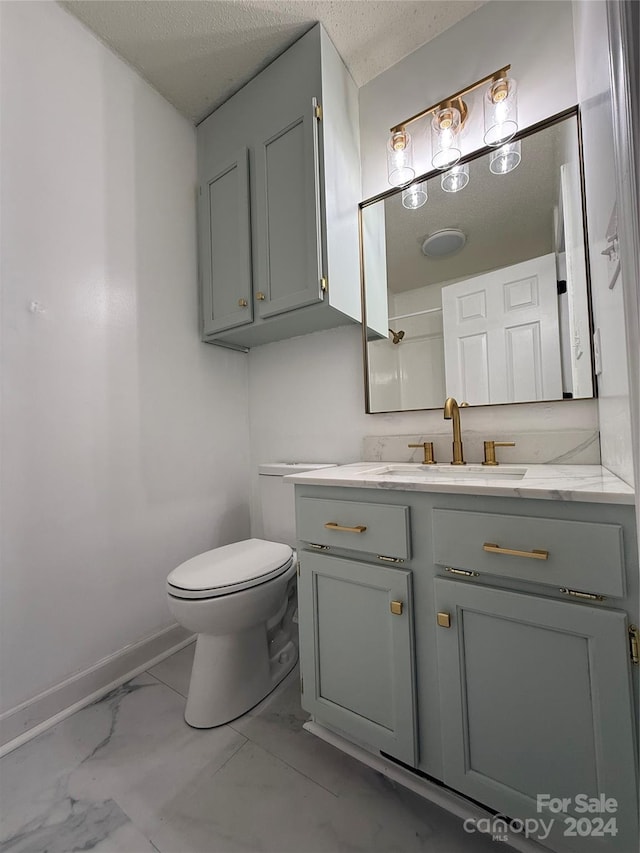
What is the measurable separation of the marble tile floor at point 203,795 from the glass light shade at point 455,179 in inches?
77.8

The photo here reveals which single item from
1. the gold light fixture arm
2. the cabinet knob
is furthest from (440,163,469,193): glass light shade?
the cabinet knob

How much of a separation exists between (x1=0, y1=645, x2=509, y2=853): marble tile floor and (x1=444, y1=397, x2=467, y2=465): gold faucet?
0.98 m

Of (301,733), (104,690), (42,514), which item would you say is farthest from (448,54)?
(104,690)

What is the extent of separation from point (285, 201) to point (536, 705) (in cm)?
179

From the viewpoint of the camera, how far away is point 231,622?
4.00 feet

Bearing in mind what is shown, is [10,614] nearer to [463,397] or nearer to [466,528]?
[466,528]

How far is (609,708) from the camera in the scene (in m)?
0.70

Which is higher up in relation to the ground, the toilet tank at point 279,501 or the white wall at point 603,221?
the white wall at point 603,221

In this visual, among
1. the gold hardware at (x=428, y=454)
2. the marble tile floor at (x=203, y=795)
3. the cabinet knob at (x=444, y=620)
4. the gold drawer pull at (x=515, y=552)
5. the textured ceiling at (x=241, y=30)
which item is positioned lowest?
the marble tile floor at (x=203, y=795)

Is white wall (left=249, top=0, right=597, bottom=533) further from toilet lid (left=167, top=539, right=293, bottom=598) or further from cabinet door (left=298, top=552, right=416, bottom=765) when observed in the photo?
cabinet door (left=298, top=552, right=416, bottom=765)

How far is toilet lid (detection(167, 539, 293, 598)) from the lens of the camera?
118 cm

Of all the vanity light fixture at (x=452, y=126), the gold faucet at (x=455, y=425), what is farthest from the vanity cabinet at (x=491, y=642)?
the vanity light fixture at (x=452, y=126)

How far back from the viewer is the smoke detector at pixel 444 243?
1.40m

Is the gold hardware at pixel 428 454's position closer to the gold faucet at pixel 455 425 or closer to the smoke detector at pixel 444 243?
the gold faucet at pixel 455 425
